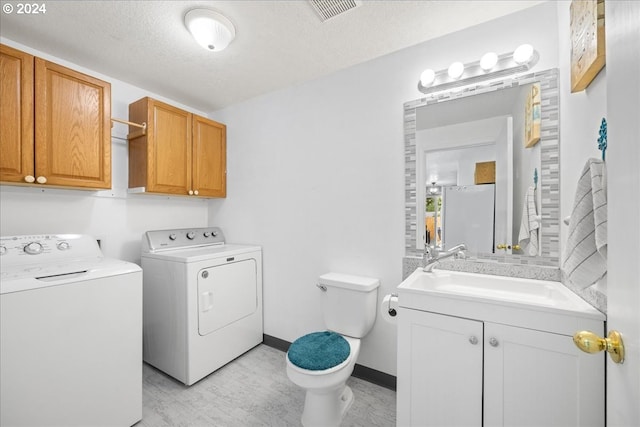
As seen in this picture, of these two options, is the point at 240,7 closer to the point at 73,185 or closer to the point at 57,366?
the point at 73,185

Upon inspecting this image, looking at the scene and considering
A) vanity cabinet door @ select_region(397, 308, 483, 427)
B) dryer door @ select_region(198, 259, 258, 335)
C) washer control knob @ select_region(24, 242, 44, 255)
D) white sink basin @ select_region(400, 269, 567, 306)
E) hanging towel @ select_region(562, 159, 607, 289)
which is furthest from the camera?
dryer door @ select_region(198, 259, 258, 335)

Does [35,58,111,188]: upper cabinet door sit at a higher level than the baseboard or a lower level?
higher

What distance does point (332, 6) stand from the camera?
1.47 m

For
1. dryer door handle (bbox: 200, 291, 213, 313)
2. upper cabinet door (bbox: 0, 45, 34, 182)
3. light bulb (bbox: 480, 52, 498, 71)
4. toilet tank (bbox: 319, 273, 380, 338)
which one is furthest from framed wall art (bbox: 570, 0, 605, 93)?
upper cabinet door (bbox: 0, 45, 34, 182)

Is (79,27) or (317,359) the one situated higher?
(79,27)

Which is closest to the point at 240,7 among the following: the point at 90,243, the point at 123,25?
the point at 123,25

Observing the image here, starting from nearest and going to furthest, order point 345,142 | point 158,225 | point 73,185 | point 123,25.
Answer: point 123,25 < point 73,185 < point 345,142 < point 158,225

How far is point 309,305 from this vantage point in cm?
225

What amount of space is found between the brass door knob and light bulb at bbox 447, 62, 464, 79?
1.50 metres

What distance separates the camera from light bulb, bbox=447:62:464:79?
1.60 m

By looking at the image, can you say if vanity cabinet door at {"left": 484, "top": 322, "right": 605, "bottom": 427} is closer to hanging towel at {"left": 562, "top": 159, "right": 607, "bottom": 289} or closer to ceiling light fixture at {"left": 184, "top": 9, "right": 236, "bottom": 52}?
hanging towel at {"left": 562, "top": 159, "right": 607, "bottom": 289}

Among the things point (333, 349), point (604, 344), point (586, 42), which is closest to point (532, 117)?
point (586, 42)

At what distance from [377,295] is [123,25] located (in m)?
2.33

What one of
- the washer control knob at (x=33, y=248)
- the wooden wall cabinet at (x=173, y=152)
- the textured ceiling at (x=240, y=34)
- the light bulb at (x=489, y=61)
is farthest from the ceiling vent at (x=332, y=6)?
the washer control knob at (x=33, y=248)
